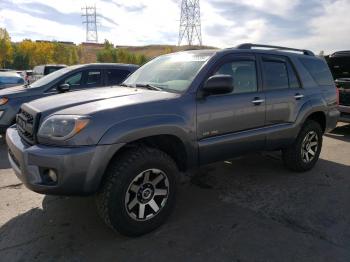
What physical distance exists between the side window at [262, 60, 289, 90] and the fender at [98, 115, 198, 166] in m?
1.46

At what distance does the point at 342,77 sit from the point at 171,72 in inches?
286

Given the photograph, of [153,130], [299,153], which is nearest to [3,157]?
[153,130]

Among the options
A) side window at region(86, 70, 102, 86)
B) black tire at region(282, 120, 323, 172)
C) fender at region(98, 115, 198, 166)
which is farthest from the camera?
side window at region(86, 70, 102, 86)

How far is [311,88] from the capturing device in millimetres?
5062

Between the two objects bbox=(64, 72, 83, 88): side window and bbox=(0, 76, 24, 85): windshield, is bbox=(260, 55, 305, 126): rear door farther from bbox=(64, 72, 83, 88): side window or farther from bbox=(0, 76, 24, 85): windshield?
bbox=(0, 76, 24, 85): windshield

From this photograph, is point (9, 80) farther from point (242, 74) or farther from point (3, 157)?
point (242, 74)

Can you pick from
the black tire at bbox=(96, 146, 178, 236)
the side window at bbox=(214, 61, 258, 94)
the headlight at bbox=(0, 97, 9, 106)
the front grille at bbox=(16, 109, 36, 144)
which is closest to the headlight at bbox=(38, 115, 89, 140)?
the front grille at bbox=(16, 109, 36, 144)

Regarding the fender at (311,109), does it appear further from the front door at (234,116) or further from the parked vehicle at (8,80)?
the parked vehicle at (8,80)

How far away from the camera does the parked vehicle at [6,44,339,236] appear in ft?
Result: 9.43

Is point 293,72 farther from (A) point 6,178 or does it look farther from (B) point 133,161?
(A) point 6,178

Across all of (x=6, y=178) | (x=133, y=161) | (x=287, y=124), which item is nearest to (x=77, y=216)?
(x=133, y=161)

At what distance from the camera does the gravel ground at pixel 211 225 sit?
298cm

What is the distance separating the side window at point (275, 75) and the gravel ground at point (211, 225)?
51.7 inches

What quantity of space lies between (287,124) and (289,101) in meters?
0.31
